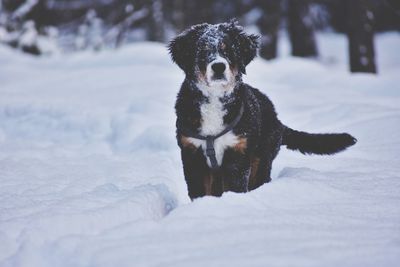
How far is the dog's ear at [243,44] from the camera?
13.9 feet

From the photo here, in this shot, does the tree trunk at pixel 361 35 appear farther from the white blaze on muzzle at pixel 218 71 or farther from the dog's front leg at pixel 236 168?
the dog's front leg at pixel 236 168

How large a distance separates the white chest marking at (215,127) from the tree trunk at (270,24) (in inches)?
485

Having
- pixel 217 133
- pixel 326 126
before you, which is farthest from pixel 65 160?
pixel 326 126

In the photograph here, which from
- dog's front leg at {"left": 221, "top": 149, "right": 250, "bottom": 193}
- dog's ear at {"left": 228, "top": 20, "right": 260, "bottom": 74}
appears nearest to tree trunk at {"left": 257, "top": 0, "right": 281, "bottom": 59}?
dog's ear at {"left": 228, "top": 20, "right": 260, "bottom": 74}

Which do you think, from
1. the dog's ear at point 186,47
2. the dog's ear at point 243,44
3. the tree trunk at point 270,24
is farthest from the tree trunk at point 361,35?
the dog's ear at point 186,47

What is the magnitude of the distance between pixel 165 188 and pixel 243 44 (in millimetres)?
1442

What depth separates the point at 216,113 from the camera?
3924 mm

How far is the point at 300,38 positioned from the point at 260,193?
12274 mm

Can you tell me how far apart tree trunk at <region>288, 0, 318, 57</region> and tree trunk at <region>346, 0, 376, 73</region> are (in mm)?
3889

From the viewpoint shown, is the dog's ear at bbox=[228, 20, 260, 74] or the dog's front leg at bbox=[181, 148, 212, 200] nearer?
the dog's front leg at bbox=[181, 148, 212, 200]

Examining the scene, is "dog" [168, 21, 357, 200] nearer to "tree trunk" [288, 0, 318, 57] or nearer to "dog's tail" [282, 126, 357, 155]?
"dog's tail" [282, 126, 357, 155]

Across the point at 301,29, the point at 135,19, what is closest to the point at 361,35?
the point at 301,29

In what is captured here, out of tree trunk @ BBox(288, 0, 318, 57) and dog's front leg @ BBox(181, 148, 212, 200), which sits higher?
tree trunk @ BBox(288, 0, 318, 57)

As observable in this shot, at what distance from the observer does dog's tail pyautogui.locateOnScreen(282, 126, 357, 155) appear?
4520mm
